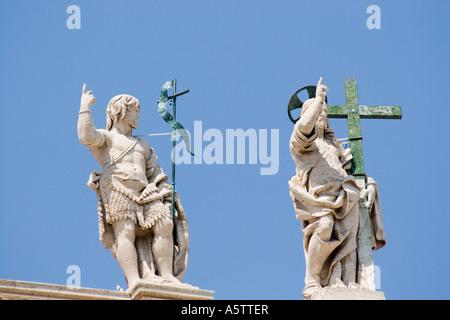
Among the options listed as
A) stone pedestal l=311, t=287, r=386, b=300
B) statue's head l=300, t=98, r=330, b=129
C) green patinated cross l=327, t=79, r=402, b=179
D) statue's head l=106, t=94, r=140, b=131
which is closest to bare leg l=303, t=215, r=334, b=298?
stone pedestal l=311, t=287, r=386, b=300

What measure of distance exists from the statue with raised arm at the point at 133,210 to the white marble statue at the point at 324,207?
1.98 m

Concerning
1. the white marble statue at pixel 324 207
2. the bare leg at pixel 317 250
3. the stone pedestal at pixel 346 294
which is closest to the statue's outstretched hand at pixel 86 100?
the white marble statue at pixel 324 207

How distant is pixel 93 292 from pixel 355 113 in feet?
19.2

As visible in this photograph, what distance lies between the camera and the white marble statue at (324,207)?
22781mm

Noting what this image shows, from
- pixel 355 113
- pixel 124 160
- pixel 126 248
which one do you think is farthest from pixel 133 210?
pixel 355 113

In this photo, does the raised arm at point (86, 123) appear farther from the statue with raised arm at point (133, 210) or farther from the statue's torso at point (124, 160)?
the statue's torso at point (124, 160)

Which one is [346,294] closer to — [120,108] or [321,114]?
[321,114]

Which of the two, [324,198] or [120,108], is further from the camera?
[120,108]

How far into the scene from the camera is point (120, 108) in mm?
23266

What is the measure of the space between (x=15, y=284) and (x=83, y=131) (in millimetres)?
3005

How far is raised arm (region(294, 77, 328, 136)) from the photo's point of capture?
23.1m
